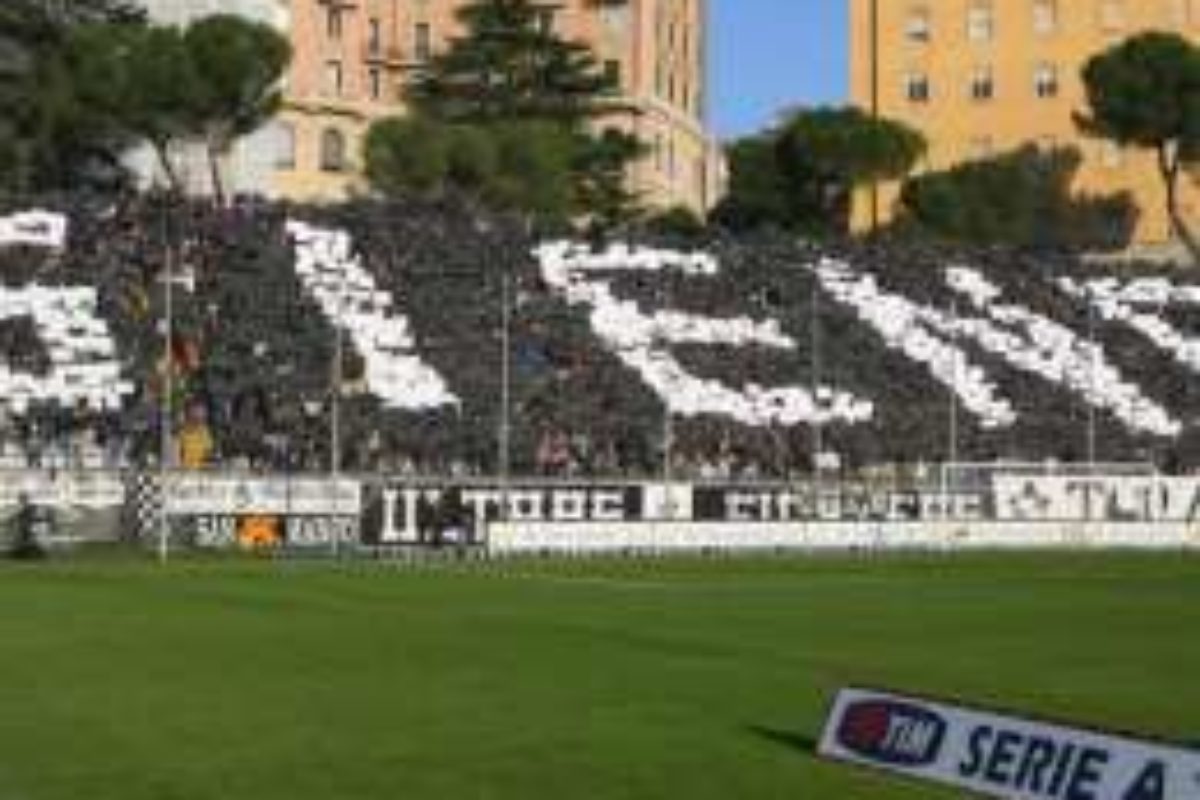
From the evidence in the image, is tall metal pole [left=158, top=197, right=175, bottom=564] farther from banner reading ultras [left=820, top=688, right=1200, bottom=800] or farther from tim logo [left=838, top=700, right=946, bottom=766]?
banner reading ultras [left=820, top=688, right=1200, bottom=800]

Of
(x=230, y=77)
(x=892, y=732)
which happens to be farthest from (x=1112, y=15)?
(x=892, y=732)

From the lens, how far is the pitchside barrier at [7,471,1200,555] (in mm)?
55094

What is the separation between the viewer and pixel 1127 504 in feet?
207

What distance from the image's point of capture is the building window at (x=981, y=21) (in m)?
157

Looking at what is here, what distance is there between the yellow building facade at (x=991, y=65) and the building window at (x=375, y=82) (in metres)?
27.4

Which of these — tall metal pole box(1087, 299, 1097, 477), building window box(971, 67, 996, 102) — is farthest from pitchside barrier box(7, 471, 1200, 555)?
building window box(971, 67, 996, 102)

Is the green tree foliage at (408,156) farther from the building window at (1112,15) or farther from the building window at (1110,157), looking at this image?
the building window at (1112,15)

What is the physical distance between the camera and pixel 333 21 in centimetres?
16188

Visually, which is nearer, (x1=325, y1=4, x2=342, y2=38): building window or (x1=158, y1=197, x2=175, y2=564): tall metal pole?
(x1=158, y1=197, x2=175, y2=564): tall metal pole

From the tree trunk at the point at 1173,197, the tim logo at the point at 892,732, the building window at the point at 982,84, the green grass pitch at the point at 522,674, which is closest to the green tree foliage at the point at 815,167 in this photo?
the tree trunk at the point at 1173,197

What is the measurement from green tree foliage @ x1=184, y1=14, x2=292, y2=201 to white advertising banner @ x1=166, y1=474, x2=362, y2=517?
34589 millimetres

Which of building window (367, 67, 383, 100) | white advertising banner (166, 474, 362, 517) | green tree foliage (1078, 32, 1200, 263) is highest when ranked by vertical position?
building window (367, 67, 383, 100)

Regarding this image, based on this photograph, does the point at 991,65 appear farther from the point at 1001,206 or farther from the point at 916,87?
the point at 1001,206

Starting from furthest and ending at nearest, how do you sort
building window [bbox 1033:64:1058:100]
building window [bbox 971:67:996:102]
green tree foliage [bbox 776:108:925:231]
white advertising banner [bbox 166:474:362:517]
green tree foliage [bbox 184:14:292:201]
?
building window [bbox 971:67:996:102], building window [bbox 1033:64:1058:100], green tree foliage [bbox 776:108:925:231], green tree foliage [bbox 184:14:292:201], white advertising banner [bbox 166:474:362:517]
